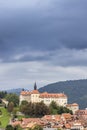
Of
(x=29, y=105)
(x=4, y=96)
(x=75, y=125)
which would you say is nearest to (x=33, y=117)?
(x=29, y=105)

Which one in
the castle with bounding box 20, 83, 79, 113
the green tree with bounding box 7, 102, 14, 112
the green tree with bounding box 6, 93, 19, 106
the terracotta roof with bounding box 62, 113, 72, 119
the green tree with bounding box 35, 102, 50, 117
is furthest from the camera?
the green tree with bounding box 6, 93, 19, 106

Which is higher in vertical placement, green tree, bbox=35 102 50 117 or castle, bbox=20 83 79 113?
castle, bbox=20 83 79 113

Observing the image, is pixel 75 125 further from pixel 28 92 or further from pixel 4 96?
pixel 4 96

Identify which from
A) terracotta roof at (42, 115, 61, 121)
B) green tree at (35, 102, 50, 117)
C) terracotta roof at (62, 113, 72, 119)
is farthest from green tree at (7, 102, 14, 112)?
terracotta roof at (62, 113, 72, 119)

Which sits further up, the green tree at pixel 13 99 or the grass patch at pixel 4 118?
the green tree at pixel 13 99

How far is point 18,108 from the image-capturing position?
13988 cm

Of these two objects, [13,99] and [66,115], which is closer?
[66,115]

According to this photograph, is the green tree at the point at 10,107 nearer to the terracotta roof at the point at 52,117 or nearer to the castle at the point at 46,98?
the castle at the point at 46,98

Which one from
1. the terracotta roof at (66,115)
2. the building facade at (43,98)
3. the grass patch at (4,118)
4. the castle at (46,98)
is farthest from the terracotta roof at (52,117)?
the building facade at (43,98)

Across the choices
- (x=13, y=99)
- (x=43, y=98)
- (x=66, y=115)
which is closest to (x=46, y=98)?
(x=43, y=98)

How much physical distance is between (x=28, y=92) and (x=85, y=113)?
21.5 m

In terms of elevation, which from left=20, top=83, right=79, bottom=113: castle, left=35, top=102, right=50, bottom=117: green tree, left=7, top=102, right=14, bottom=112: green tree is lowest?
left=35, top=102, right=50, bottom=117: green tree

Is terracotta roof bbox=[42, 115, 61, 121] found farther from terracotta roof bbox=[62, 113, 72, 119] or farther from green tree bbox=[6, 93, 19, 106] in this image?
green tree bbox=[6, 93, 19, 106]

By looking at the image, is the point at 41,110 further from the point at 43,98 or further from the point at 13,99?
the point at 13,99
